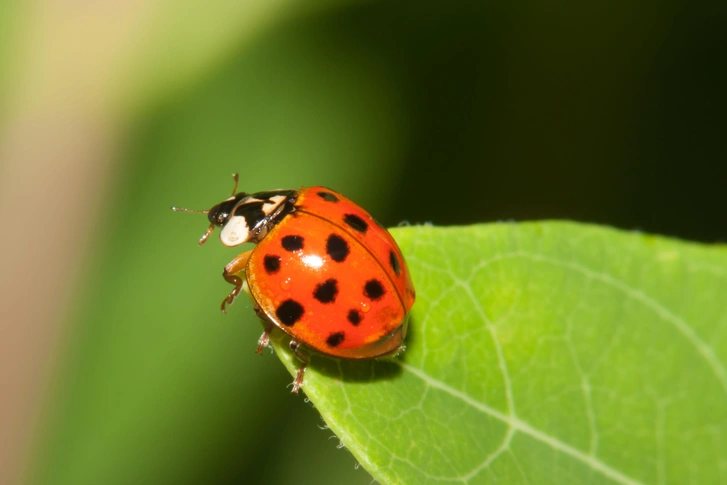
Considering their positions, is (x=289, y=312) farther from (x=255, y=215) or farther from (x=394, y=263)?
(x=255, y=215)

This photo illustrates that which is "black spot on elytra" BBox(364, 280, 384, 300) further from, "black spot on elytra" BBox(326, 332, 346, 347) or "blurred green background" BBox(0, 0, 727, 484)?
"blurred green background" BBox(0, 0, 727, 484)

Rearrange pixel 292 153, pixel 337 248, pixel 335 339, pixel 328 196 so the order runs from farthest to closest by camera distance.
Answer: pixel 292 153
pixel 328 196
pixel 337 248
pixel 335 339

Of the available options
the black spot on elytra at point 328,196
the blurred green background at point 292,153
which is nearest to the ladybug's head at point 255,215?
the black spot on elytra at point 328,196

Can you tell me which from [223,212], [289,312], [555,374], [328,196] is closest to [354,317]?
[289,312]

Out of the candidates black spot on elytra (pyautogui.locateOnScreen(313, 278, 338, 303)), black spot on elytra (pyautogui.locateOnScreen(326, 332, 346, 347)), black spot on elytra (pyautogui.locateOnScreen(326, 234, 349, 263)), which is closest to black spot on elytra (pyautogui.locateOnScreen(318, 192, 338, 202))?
black spot on elytra (pyautogui.locateOnScreen(326, 234, 349, 263))

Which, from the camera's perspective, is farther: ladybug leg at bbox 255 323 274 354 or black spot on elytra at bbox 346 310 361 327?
ladybug leg at bbox 255 323 274 354

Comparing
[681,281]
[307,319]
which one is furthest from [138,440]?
[681,281]
